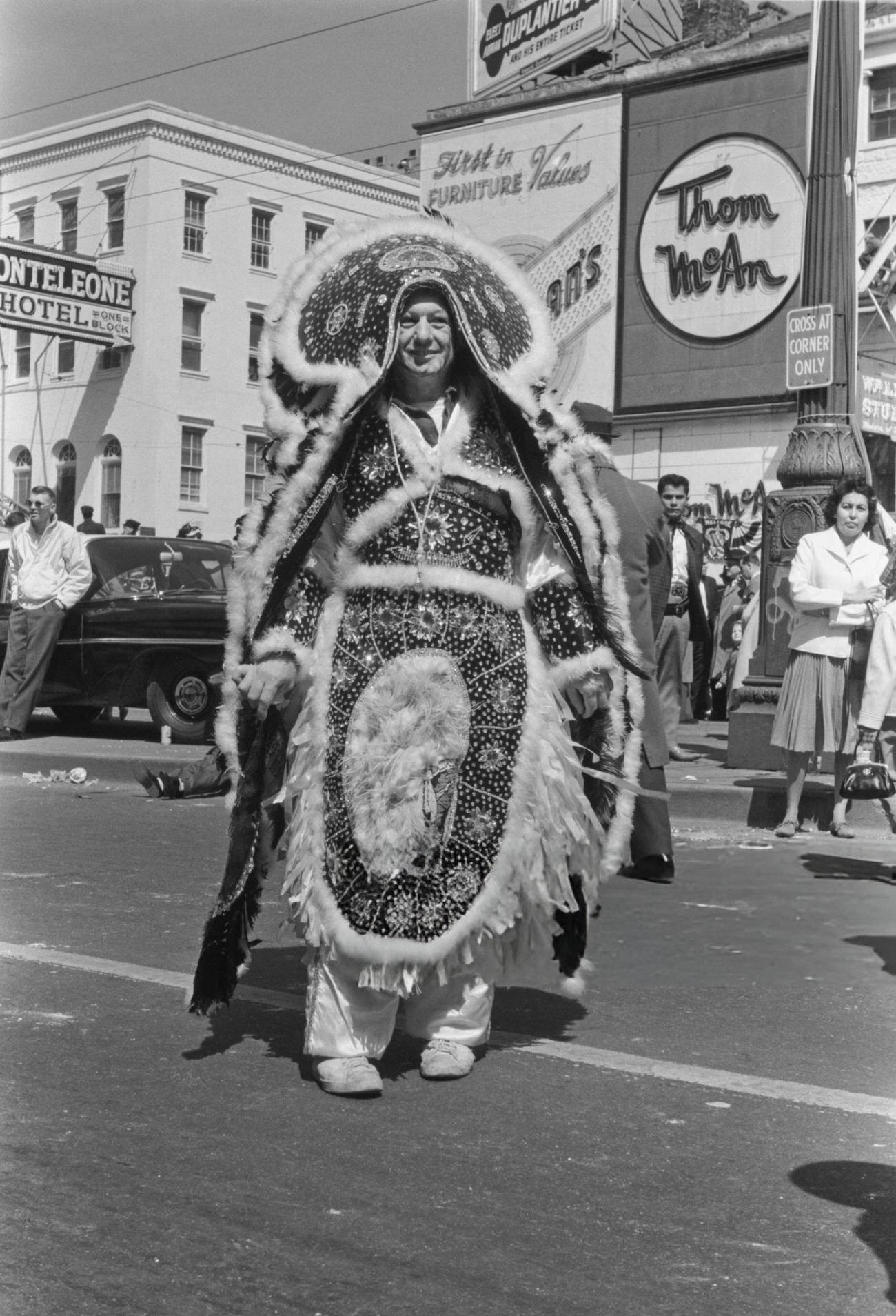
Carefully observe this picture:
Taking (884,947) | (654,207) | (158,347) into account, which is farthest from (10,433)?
(884,947)

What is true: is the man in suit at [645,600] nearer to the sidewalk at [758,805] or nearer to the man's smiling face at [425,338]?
the man's smiling face at [425,338]

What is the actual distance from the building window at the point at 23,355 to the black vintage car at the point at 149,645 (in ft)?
97.6

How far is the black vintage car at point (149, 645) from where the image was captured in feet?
41.9

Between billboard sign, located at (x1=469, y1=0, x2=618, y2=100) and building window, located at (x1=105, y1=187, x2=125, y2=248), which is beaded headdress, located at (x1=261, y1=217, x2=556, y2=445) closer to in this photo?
billboard sign, located at (x1=469, y1=0, x2=618, y2=100)

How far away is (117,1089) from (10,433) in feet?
131

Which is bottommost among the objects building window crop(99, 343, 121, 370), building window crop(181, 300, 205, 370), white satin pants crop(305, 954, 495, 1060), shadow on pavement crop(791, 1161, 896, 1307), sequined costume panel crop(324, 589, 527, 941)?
shadow on pavement crop(791, 1161, 896, 1307)

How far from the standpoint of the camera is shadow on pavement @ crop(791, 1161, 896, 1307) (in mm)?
3076

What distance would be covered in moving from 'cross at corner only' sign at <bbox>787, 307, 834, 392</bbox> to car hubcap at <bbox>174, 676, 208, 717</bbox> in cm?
515

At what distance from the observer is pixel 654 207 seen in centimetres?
2895

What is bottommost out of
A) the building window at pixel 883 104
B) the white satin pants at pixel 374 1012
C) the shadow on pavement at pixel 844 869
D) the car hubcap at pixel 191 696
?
the shadow on pavement at pixel 844 869

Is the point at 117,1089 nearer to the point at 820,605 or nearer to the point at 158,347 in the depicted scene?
the point at 820,605

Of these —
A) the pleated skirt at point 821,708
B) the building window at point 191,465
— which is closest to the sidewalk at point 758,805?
the pleated skirt at point 821,708

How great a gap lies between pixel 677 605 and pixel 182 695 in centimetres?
387

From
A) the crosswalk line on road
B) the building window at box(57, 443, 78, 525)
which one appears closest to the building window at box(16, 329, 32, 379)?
the building window at box(57, 443, 78, 525)
